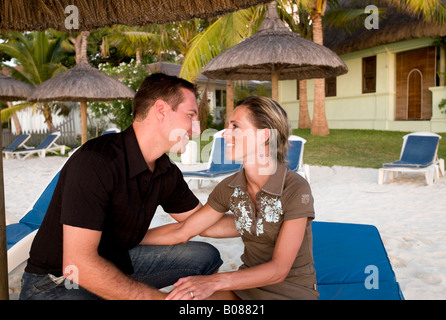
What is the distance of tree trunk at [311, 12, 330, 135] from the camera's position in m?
13.4

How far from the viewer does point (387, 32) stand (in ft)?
48.7

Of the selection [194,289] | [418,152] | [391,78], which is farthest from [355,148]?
[194,289]

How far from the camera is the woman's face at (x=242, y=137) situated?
1954mm

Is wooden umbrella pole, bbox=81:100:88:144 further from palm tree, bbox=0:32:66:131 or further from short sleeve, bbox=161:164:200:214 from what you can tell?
short sleeve, bbox=161:164:200:214

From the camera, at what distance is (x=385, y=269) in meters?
2.55

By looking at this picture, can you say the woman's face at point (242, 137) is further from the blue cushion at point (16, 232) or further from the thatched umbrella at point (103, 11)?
the blue cushion at point (16, 232)

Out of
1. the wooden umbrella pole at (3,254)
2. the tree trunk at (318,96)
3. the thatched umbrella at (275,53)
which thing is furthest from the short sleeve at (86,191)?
the tree trunk at (318,96)

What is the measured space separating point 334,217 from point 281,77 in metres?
3.99

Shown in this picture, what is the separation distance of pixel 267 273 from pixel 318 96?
A: 1303 cm

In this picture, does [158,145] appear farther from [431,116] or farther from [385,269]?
[431,116]

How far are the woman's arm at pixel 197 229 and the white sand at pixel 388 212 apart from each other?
1157 mm

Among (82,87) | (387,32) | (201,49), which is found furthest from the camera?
(387,32)

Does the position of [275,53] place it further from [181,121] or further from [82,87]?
[82,87]

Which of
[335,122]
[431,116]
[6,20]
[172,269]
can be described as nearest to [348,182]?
[172,269]
